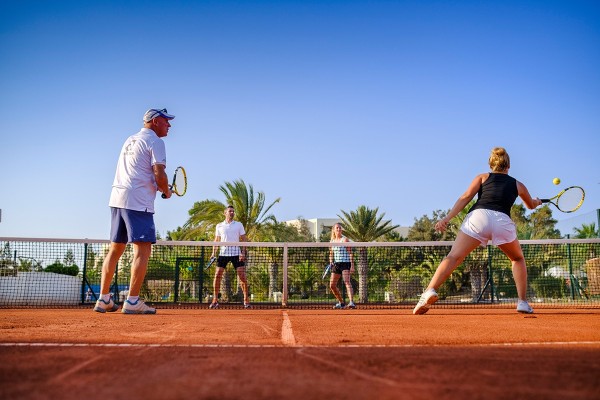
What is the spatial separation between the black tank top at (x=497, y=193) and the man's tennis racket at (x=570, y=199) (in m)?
2.55

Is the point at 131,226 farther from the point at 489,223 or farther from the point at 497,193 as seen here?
the point at 497,193

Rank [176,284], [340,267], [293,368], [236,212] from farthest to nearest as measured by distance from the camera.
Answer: [236,212] → [176,284] → [340,267] → [293,368]

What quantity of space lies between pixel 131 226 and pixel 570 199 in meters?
6.76

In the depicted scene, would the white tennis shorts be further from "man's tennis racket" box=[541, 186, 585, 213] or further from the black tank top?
"man's tennis racket" box=[541, 186, 585, 213]

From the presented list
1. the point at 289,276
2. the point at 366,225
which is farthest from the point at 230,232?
the point at 366,225

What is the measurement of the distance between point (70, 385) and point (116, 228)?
14.5 ft

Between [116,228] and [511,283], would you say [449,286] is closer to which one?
[511,283]

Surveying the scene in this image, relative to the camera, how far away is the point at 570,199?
8.70m

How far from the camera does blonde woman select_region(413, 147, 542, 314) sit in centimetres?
616

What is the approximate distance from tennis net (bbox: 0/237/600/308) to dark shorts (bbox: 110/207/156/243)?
190 inches

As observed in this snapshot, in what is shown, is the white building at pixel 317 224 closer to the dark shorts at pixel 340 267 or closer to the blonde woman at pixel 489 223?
the dark shorts at pixel 340 267

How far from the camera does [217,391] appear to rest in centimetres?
A: 192

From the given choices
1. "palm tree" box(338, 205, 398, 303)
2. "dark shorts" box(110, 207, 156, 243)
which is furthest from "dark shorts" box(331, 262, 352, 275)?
"palm tree" box(338, 205, 398, 303)

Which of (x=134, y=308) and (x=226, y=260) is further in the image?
(x=226, y=260)
